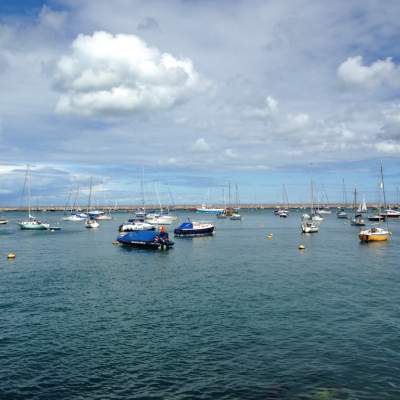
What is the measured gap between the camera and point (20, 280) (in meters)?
62.3

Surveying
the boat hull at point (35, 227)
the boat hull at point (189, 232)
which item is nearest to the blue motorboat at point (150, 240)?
the boat hull at point (189, 232)

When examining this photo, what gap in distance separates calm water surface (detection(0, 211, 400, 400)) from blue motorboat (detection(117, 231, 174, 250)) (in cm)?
2608

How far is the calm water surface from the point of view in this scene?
2798cm

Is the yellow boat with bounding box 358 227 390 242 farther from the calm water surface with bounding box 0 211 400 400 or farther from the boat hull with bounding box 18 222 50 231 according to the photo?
the boat hull with bounding box 18 222 50 231

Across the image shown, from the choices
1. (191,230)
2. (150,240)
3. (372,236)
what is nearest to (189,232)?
(191,230)

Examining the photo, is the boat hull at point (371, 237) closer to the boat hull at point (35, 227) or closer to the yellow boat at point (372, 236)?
the yellow boat at point (372, 236)

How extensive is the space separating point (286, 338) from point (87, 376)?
52.7 feet

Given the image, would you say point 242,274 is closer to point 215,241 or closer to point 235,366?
point 235,366

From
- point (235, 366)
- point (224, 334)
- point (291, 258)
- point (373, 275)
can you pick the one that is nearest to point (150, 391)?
point (235, 366)

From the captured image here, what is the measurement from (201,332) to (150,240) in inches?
2532

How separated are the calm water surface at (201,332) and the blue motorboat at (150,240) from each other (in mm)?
26080

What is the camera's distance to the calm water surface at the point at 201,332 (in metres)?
28.0

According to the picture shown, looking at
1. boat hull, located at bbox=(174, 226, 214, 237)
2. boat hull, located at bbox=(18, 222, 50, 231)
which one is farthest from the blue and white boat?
boat hull, located at bbox=(18, 222, 50, 231)

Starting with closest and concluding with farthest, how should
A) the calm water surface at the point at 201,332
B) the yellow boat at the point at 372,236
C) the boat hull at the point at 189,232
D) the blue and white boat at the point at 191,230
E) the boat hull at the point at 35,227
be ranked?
the calm water surface at the point at 201,332 < the yellow boat at the point at 372,236 < the boat hull at the point at 189,232 < the blue and white boat at the point at 191,230 < the boat hull at the point at 35,227
